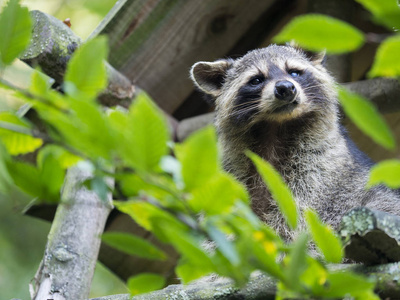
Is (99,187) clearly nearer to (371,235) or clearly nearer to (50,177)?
(50,177)

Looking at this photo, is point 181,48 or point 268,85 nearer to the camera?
point 268,85

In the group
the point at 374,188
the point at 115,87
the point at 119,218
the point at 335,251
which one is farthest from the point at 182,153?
the point at 119,218

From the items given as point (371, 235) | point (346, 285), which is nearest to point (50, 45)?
point (371, 235)

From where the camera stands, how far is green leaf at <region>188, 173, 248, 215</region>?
1.30 meters

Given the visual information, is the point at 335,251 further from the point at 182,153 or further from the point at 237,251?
the point at 182,153

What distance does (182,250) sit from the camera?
1.27 metres

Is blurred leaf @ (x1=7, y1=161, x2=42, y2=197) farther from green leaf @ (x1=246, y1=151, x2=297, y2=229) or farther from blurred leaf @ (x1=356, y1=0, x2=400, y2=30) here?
blurred leaf @ (x1=356, y1=0, x2=400, y2=30)

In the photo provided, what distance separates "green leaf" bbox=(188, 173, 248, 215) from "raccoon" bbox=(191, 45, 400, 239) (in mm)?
3089

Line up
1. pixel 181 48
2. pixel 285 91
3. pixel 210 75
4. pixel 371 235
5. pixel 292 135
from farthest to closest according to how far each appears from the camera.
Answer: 1. pixel 181 48
2. pixel 210 75
3. pixel 292 135
4. pixel 285 91
5. pixel 371 235

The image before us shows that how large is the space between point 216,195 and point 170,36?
4.91 meters

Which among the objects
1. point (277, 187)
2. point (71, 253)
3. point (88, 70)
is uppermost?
point (277, 187)

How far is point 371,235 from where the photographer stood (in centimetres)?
234

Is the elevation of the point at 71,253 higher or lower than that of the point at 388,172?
lower

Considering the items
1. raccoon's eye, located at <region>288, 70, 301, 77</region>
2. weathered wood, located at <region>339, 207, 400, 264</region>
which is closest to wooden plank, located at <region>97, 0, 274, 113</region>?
raccoon's eye, located at <region>288, 70, 301, 77</region>
